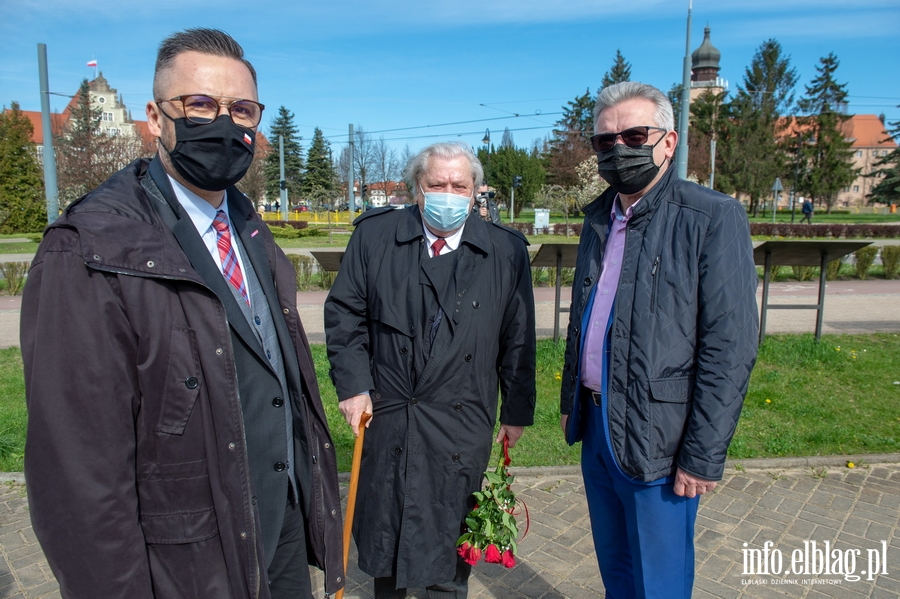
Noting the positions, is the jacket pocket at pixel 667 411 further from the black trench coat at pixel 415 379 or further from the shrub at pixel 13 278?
the shrub at pixel 13 278

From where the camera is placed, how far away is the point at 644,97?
2.47 meters

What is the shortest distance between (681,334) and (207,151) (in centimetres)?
170

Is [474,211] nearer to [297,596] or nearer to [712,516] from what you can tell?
[297,596]

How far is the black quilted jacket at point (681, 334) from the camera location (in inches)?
85.3

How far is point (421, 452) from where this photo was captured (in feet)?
8.92

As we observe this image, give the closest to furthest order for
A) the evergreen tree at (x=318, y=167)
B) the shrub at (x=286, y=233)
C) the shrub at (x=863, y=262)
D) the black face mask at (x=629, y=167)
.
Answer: the black face mask at (x=629, y=167)
the shrub at (x=863, y=262)
the shrub at (x=286, y=233)
the evergreen tree at (x=318, y=167)

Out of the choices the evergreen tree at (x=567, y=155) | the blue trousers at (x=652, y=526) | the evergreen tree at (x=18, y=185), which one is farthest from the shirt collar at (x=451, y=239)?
the evergreen tree at (x=567, y=155)

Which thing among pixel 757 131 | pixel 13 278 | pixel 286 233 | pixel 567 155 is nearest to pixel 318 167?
pixel 567 155

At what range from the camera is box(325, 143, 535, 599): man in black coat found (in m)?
2.72

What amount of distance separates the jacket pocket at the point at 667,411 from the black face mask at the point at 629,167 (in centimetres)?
80

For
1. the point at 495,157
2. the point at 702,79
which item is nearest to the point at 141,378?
the point at 495,157

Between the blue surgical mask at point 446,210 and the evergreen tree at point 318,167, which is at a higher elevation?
the evergreen tree at point 318,167

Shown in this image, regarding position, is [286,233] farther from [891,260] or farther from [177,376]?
[177,376]

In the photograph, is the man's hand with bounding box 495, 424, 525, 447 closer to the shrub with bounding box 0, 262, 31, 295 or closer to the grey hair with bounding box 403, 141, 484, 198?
the grey hair with bounding box 403, 141, 484, 198
